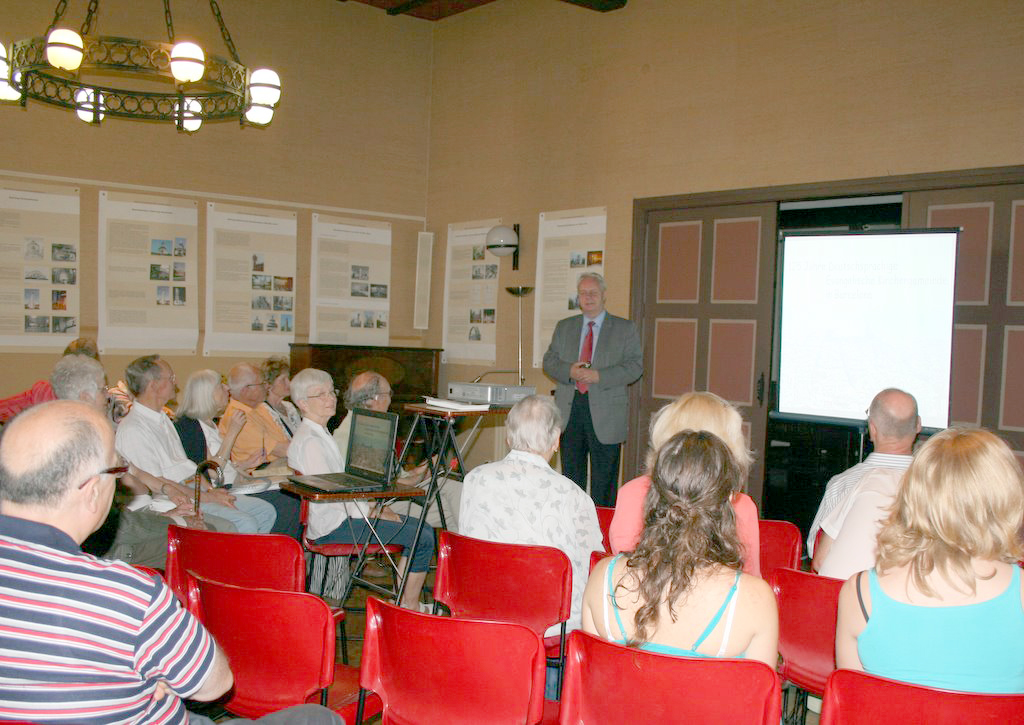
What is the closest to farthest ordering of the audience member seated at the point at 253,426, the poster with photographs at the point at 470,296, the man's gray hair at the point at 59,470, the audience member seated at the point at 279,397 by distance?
the man's gray hair at the point at 59,470 < the audience member seated at the point at 253,426 < the audience member seated at the point at 279,397 < the poster with photographs at the point at 470,296

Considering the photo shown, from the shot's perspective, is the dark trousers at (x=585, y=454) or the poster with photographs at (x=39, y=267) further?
the poster with photographs at (x=39, y=267)

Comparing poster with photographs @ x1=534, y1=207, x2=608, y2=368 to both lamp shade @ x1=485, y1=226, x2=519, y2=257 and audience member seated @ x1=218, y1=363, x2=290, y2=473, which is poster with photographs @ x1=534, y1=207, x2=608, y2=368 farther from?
audience member seated @ x1=218, y1=363, x2=290, y2=473

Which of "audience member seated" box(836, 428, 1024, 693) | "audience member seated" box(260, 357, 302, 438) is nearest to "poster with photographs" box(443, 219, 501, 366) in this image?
"audience member seated" box(260, 357, 302, 438)

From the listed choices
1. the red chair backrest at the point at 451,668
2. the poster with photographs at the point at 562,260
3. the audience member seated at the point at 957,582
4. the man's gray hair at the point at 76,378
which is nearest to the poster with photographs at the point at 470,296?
the poster with photographs at the point at 562,260

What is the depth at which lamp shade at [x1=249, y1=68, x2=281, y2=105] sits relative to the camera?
497 centimetres

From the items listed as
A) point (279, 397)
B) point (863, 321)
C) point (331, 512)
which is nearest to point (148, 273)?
point (279, 397)

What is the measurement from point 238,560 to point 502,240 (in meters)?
5.27

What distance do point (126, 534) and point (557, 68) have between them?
5.61 meters

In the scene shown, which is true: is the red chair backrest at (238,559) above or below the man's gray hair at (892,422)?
below

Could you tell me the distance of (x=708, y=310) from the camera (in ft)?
21.2

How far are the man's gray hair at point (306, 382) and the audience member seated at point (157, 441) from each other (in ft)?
1.97

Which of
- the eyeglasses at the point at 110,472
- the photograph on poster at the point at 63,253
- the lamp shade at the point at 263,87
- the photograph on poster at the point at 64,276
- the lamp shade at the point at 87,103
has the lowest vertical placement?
the eyeglasses at the point at 110,472

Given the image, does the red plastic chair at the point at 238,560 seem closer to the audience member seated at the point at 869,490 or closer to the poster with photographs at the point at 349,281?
the audience member seated at the point at 869,490

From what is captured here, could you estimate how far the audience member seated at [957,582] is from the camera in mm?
1824
